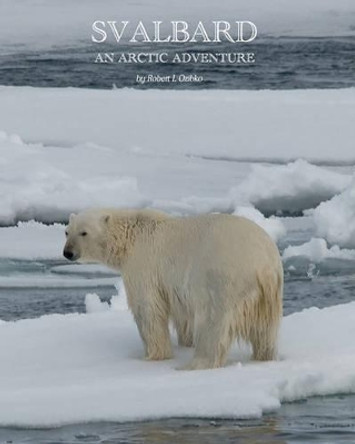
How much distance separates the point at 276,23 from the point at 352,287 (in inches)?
522

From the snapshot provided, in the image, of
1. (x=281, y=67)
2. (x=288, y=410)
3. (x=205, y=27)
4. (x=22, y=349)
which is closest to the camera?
(x=288, y=410)

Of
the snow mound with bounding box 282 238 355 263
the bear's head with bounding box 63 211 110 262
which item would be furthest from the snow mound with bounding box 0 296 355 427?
the snow mound with bounding box 282 238 355 263

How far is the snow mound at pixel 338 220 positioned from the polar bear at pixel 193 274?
12.2 ft

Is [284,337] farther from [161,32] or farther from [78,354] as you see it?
[161,32]

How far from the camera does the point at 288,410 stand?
249 inches

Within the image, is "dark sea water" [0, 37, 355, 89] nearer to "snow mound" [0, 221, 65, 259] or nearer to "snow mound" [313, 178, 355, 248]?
"snow mound" [0, 221, 65, 259]

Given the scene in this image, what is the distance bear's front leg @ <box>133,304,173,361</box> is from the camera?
711 cm

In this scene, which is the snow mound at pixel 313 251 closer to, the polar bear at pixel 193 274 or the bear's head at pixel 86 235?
the polar bear at pixel 193 274

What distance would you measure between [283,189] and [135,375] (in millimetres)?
5750

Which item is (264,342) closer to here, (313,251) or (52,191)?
(313,251)

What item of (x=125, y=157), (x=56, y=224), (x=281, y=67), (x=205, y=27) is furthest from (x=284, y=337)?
(x=205, y=27)

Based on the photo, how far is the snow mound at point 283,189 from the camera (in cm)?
1219

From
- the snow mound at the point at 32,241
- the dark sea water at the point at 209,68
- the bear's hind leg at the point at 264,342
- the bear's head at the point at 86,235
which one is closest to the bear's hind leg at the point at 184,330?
the bear's hind leg at the point at 264,342

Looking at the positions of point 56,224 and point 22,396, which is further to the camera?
point 56,224
